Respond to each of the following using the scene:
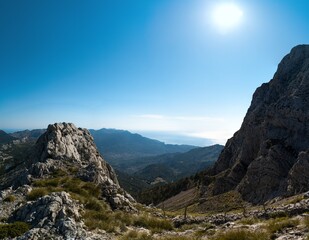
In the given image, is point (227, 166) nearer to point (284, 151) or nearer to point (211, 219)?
point (284, 151)

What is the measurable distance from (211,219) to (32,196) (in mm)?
19270

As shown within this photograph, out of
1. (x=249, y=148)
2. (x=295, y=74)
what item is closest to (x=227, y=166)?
(x=249, y=148)

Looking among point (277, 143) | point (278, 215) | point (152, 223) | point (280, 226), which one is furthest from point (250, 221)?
point (277, 143)

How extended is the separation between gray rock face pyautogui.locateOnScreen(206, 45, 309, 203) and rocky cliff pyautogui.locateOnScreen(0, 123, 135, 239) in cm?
5277

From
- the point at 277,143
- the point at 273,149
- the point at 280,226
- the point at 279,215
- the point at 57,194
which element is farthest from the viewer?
the point at 277,143

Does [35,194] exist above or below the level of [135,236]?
above

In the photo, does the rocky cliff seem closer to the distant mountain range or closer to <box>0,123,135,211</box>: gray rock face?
<box>0,123,135,211</box>: gray rock face

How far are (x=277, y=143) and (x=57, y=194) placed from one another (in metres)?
94.8

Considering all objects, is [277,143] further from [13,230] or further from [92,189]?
[13,230]

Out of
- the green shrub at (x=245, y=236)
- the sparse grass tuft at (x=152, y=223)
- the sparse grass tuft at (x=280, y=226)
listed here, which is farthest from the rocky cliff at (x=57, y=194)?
the sparse grass tuft at (x=280, y=226)

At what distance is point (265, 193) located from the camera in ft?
291

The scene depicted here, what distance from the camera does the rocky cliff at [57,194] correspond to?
22953 mm

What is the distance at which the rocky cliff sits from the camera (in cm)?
2295

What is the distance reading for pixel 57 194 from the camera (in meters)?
28.2
